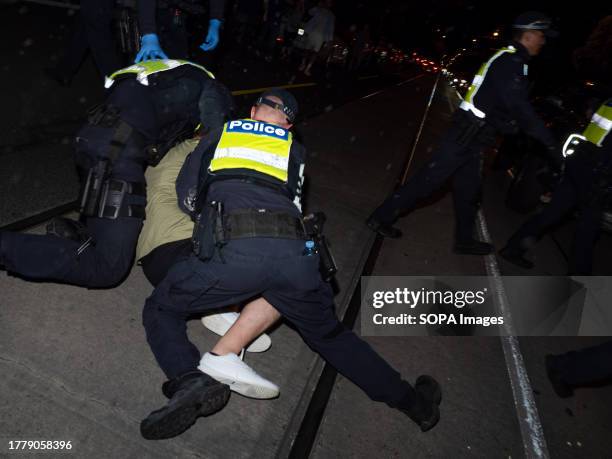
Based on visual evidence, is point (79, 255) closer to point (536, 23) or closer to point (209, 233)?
point (209, 233)

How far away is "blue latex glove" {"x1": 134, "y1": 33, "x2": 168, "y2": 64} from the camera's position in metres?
3.25

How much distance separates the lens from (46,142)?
13.2 ft

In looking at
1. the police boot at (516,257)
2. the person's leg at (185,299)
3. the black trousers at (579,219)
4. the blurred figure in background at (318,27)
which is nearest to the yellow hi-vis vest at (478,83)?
the black trousers at (579,219)

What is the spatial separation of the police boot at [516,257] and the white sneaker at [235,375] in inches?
137

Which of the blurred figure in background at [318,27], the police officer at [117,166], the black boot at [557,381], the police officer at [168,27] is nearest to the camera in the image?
the police officer at [117,166]

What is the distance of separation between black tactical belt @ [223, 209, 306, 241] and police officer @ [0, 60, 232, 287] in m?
0.80

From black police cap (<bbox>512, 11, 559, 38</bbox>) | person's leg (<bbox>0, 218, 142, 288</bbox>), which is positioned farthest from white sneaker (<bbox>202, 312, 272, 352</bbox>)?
black police cap (<bbox>512, 11, 559, 38</bbox>)

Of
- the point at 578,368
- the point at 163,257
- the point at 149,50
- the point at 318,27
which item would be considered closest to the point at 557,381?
the point at 578,368

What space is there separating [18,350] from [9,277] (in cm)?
60

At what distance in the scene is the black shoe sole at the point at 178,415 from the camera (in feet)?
5.76

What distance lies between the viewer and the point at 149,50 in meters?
3.26

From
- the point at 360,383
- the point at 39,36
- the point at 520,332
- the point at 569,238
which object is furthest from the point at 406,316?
the point at 39,36

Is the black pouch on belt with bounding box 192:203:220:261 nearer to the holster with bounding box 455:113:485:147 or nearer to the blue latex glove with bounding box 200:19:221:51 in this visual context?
the holster with bounding box 455:113:485:147

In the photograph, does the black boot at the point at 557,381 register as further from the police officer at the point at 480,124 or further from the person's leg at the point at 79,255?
the person's leg at the point at 79,255
